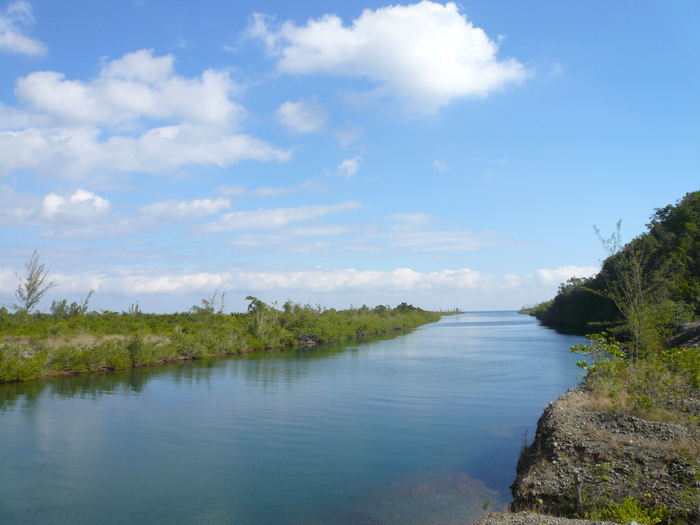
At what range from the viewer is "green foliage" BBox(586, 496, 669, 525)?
23.0ft

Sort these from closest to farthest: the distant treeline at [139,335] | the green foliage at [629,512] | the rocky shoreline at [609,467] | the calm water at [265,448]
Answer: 1. the green foliage at [629,512]
2. the rocky shoreline at [609,467]
3. the calm water at [265,448]
4. the distant treeline at [139,335]

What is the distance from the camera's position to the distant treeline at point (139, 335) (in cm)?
2803

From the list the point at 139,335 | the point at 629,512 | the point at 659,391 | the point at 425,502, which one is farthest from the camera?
the point at 139,335

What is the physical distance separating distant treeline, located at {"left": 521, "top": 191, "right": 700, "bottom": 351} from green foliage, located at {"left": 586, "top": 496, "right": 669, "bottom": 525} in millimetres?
10213

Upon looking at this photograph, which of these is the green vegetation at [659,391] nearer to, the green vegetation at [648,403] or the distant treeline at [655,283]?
the green vegetation at [648,403]

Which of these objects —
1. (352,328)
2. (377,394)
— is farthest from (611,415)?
(352,328)

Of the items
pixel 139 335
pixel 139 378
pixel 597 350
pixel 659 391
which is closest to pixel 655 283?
pixel 597 350

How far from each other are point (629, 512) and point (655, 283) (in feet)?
72.6

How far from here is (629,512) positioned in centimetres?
720

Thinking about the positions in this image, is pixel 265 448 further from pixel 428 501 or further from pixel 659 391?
pixel 659 391

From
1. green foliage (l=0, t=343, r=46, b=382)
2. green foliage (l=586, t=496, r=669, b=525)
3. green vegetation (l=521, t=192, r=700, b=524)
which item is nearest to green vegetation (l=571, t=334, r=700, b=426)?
green vegetation (l=521, t=192, r=700, b=524)

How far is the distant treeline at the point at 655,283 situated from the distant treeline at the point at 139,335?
29093mm

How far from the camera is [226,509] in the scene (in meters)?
9.56

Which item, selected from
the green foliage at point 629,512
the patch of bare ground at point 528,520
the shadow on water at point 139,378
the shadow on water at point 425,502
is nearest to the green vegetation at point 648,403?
the green foliage at point 629,512
